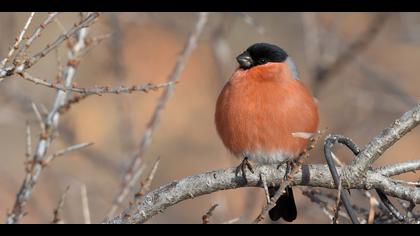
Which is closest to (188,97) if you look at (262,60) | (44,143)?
(262,60)

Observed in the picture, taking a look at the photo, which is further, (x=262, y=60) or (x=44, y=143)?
(x=262, y=60)

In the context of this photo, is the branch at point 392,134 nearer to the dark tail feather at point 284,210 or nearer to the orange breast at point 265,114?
the orange breast at point 265,114

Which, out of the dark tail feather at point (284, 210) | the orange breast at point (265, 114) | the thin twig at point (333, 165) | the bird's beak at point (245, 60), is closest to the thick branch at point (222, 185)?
the thin twig at point (333, 165)

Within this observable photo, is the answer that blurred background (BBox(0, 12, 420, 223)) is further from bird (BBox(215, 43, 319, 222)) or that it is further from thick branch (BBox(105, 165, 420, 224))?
thick branch (BBox(105, 165, 420, 224))

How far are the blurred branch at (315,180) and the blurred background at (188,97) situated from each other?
183 cm

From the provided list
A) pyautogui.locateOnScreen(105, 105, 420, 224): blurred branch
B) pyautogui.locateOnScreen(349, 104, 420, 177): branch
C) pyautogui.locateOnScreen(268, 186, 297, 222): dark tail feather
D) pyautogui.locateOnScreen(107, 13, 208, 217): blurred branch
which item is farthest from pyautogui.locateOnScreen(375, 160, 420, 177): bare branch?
pyautogui.locateOnScreen(268, 186, 297, 222): dark tail feather

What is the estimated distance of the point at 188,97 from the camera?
8727 mm

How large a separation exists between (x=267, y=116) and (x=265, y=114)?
0.6 inches

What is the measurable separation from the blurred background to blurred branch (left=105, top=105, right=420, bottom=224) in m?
1.83

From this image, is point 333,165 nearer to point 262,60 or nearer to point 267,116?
point 267,116

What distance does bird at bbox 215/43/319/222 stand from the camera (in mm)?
3590

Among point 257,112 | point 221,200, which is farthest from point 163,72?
point 257,112

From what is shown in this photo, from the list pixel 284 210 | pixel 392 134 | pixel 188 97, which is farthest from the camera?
pixel 188 97
